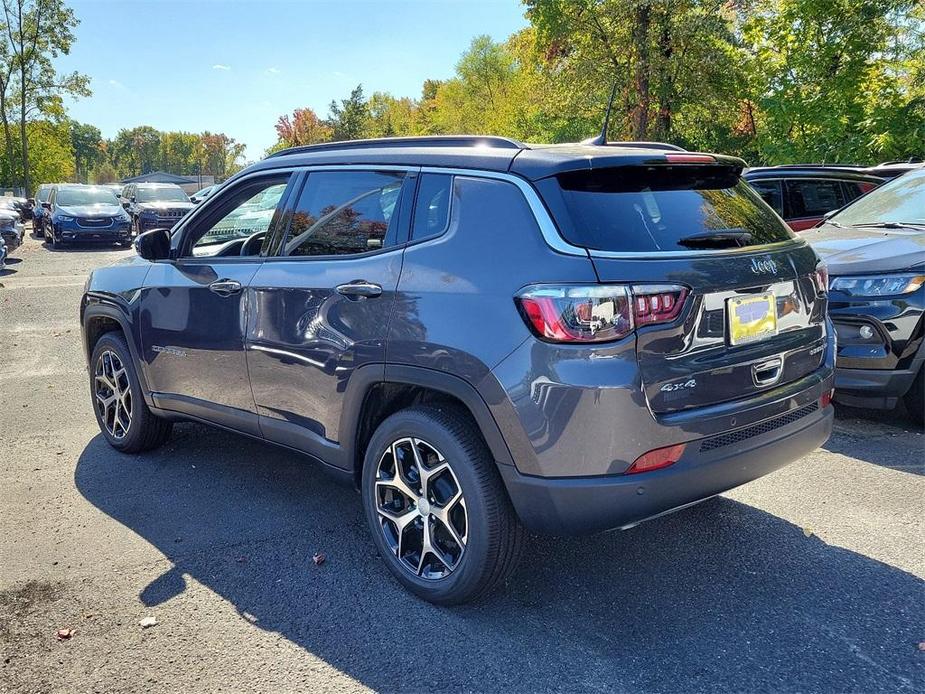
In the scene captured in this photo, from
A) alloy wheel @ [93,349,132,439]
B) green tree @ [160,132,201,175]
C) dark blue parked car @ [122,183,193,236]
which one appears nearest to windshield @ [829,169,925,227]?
alloy wheel @ [93,349,132,439]

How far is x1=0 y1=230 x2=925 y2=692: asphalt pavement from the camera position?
267 centimetres

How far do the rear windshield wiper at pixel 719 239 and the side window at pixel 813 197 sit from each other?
5.61m

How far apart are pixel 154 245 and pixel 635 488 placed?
3113mm

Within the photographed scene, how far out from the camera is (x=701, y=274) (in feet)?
8.96

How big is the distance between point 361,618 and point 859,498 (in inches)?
108

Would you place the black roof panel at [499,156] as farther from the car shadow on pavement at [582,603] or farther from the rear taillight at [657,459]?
the car shadow on pavement at [582,603]

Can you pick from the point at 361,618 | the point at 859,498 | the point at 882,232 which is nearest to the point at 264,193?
the point at 361,618

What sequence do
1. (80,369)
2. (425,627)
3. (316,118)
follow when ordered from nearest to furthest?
(425,627), (80,369), (316,118)

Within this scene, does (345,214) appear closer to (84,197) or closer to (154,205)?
(84,197)

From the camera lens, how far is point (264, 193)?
424 centimetres

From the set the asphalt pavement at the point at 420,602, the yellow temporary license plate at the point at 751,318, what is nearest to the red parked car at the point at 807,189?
the asphalt pavement at the point at 420,602

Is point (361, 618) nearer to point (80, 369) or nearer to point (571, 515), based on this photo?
point (571, 515)

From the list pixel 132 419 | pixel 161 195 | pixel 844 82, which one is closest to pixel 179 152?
pixel 161 195

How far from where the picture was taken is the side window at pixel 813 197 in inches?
313
